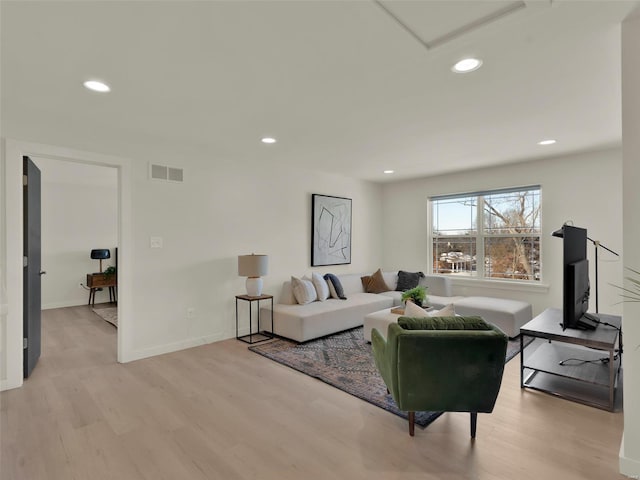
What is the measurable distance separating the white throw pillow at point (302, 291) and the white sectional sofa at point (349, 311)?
0.07 meters

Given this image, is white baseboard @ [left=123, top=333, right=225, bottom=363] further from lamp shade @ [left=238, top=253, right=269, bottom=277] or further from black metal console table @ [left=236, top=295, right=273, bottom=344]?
lamp shade @ [left=238, top=253, right=269, bottom=277]

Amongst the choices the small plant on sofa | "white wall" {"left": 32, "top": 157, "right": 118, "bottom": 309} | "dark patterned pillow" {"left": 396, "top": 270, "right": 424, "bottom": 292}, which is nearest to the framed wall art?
"dark patterned pillow" {"left": 396, "top": 270, "right": 424, "bottom": 292}

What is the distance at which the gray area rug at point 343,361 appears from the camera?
277 centimetres

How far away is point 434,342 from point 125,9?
7.62ft

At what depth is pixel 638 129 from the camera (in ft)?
5.90

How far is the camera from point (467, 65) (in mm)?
2174

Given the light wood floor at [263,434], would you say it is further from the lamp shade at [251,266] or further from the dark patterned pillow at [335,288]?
the dark patterned pillow at [335,288]

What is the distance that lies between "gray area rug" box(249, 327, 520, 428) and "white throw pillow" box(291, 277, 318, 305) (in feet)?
1.85

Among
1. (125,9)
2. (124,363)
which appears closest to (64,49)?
(125,9)

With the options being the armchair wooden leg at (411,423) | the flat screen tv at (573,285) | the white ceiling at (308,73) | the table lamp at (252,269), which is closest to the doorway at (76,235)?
the table lamp at (252,269)

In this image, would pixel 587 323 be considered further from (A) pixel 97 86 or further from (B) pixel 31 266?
(B) pixel 31 266

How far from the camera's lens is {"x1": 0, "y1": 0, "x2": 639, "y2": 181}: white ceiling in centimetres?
169

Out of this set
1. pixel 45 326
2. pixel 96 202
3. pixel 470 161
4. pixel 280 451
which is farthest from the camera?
pixel 96 202

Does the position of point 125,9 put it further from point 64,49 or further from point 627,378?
point 627,378
